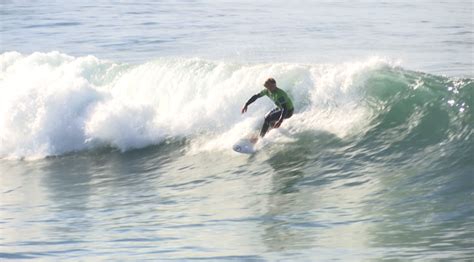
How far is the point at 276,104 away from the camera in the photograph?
1603 cm

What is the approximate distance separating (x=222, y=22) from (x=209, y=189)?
21.4 m

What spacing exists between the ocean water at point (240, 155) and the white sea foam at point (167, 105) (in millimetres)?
37

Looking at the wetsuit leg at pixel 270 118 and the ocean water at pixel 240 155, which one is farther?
the wetsuit leg at pixel 270 118

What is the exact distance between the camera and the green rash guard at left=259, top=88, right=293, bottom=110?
624 inches

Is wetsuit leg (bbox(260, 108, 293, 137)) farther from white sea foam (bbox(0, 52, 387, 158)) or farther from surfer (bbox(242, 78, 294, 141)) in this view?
white sea foam (bbox(0, 52, 387, 158))

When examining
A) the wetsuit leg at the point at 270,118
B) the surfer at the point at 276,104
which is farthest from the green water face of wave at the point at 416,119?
the wetsuit leg at the point at 270,118

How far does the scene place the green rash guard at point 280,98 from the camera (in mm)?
15852

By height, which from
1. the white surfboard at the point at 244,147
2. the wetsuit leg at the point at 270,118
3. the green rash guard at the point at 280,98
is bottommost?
the white surfboard at the point at 244,147

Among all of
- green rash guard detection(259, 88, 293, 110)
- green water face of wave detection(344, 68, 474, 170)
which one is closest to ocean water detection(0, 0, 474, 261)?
green water face of wave detection(344, 68, 474, 170)

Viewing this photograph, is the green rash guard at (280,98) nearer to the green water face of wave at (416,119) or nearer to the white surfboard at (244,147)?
the white surfboard at (244,147)

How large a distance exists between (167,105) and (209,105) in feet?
4.73

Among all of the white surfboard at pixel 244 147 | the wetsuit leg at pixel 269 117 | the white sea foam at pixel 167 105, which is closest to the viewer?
the white surfboard at pixel 244 147

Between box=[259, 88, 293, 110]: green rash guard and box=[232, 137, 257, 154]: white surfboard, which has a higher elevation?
box=[259, 88, 293, 110]: green rash guard

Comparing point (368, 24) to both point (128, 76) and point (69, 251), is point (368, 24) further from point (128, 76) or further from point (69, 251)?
point (69, 251)
